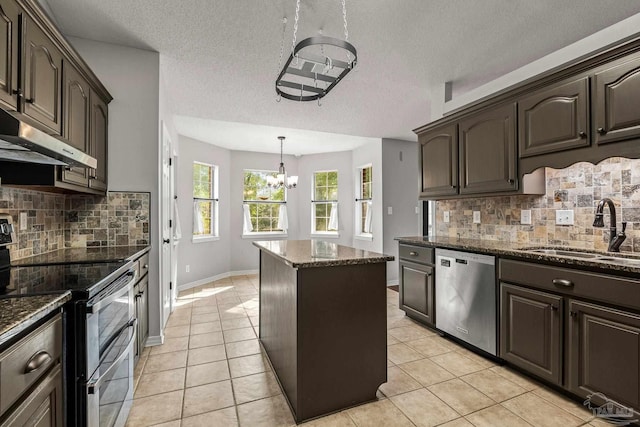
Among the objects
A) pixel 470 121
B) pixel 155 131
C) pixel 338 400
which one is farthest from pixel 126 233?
pixel 470 121

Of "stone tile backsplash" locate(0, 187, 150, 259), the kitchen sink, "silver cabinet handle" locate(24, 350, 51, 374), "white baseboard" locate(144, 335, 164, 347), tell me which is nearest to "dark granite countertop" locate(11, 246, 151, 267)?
"stone tile backsplash" locate(0, 187, 150, 259)

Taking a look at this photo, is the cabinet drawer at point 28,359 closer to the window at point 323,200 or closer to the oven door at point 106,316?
the oven door at point 106,316

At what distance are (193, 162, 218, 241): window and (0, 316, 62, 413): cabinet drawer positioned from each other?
14.4 ft

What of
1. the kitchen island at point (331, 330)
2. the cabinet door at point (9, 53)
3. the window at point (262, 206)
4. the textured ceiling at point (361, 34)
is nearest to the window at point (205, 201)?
the window at point (262, 206)

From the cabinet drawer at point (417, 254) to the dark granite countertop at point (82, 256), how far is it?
2549 millimetres

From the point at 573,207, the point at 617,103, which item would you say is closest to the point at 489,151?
the point at 573,207

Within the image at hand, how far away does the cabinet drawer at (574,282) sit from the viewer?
1696 mm

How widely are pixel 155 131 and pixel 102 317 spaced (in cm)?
189

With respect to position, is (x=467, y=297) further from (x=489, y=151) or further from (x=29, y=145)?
Answer: (x=29, y=145)

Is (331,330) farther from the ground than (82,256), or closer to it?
closer to it

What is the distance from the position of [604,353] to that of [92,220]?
3750 mm

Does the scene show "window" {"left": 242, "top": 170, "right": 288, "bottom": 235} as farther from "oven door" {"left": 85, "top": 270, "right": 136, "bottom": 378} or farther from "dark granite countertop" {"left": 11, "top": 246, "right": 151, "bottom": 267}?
"oven door" {"left": 85, "top": 270, "right": 136, "bottom": 378}

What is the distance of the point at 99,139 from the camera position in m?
2.51

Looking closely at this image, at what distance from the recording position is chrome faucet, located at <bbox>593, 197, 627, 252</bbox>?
2102 millimetres
